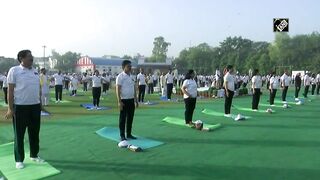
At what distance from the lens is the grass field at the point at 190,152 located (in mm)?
5996

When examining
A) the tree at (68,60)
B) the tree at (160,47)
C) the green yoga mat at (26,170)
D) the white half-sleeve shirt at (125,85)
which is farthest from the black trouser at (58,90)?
the tree at (160,47)

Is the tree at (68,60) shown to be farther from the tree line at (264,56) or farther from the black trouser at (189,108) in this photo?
the black trouser at (189,108)

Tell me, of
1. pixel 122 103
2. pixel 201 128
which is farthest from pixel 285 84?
pixel 122 103

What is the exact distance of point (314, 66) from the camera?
200ft

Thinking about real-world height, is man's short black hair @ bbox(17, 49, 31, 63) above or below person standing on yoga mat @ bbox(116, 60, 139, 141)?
above

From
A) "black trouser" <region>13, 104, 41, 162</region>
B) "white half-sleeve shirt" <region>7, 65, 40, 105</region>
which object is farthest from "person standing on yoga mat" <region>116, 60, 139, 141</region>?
"white half-sleeve shirt" <region>7, 65, 40, 105</region>

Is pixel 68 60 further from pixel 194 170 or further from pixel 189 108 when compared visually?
pixel 194 170

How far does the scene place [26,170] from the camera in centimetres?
614

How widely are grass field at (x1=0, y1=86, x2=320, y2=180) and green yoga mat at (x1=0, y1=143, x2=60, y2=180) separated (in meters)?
0.21

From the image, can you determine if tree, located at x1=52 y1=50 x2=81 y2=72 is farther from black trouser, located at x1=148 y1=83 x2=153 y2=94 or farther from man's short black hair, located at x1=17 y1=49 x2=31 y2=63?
man's short black hair, located at x1=17 y1=49 x2=31 y2=63

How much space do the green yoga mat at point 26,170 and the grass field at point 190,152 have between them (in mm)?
207

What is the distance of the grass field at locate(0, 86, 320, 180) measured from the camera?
19.7 ft

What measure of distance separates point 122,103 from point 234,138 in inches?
108

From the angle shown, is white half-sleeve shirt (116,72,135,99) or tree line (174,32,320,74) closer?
white half-sleeve shirt (116,72,135,99)
